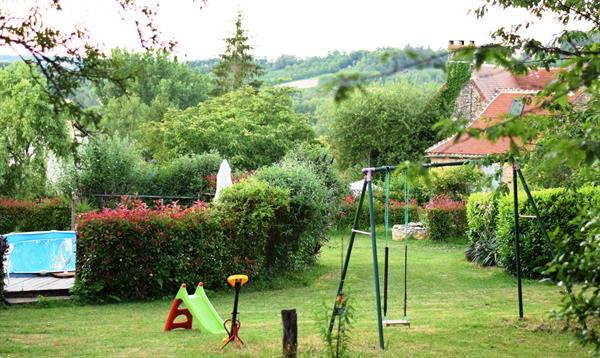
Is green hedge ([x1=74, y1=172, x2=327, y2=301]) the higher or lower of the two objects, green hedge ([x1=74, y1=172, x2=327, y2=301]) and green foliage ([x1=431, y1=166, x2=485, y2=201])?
the lower

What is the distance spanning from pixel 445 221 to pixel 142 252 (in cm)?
1394

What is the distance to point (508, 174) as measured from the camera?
34.1 metres

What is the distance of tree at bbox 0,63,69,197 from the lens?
2995 centimetres

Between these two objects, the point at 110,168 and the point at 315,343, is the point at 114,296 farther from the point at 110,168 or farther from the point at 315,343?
→ the point at 110,168

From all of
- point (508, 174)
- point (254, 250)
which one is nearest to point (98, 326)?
point (254, 250)

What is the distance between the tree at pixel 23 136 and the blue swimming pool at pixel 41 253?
12.6 meters

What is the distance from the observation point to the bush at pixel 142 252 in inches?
573

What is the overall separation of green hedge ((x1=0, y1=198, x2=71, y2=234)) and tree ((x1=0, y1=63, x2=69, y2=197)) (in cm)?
518

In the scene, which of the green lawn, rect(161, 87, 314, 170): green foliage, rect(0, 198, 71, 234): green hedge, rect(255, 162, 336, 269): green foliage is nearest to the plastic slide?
the green lawn

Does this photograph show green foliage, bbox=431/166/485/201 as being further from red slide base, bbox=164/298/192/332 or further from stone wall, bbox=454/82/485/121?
red slide base, bbox=164/298/192/332

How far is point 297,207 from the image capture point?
1739 cm

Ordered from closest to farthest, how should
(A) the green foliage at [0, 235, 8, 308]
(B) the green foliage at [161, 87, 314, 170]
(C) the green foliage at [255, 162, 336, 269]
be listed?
(A) the green foliage at [0, 235, 8, 308] → (C) the green foliage at [255, 162, 336, 269] → (B) the green foliage at [161, 87, 314, 170]

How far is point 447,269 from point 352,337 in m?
9.73

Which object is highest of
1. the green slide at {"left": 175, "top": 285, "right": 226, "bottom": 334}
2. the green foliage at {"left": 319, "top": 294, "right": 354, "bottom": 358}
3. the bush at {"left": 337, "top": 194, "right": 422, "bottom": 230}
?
the bush at {"left": 337, "top": 194, "right": 422, "bottom": 230}
